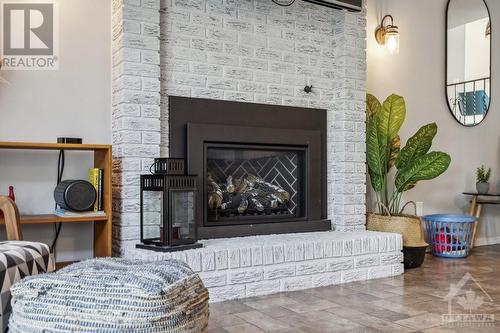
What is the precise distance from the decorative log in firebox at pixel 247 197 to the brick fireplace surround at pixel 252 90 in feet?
0.84

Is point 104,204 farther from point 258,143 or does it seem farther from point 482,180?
point 482,180

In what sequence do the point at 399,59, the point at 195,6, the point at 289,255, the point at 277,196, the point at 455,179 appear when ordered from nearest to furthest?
1. the point at 289,255
2. the point at 195,6
3. the point at 277,196
4. the point at 399,59
5. the point at 455,179

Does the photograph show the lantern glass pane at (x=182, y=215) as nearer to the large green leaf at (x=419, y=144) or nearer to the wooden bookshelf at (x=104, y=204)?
the wooden bookshelf at (x=104, y=204)

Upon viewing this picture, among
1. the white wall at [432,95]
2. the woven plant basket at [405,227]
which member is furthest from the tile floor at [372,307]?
the white wall at [432,95]

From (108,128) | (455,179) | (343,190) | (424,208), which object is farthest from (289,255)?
(455,179)

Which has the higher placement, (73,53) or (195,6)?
(195,6)

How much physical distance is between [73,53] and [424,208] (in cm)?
306

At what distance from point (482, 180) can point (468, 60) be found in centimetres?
111

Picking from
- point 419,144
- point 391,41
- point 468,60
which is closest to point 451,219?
point 419,144

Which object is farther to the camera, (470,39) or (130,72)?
(470,39)

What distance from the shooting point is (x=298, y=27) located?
3.43 m

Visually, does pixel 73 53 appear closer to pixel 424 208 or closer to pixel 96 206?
pixel 96 206

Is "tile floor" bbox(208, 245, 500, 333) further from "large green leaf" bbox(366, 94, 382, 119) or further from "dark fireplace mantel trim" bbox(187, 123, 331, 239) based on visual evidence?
"large green leaf" bbox(366, 94, 382, 119)

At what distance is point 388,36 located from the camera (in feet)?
12.9
